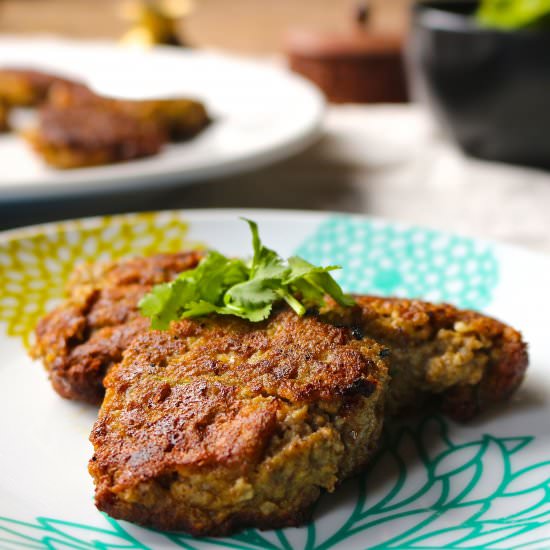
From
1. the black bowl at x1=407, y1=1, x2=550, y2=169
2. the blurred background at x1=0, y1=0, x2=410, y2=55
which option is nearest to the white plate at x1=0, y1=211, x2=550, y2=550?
the black bowl at x1=407, y1=1, x2=550, y2=169

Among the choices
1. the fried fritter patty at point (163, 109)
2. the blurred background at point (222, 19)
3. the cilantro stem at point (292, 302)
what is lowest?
the blurred background at point (222, 19)

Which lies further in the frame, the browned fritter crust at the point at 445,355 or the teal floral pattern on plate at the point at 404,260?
the teal floral pattern on plate at the point at 404,260

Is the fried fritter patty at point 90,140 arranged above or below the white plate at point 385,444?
below

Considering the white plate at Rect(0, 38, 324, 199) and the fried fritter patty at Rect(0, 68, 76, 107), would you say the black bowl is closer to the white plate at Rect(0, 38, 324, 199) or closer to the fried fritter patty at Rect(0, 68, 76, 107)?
the white plate at Rect(0, 38, 324, 199)

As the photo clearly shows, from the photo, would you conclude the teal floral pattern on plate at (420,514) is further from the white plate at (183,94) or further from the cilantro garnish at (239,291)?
the white plate at (183,94)

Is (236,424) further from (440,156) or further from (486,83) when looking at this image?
(440,156)

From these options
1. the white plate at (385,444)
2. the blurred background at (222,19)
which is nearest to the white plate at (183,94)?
the white plate at (385,444)

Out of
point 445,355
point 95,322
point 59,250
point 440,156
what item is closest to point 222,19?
point 440,156

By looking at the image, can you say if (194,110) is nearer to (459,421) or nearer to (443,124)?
(443,124)
